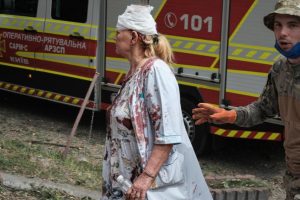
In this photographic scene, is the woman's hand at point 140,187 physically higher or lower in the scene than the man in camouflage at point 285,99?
lower

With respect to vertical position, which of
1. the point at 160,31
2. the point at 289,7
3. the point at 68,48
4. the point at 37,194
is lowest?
the point at 37,194

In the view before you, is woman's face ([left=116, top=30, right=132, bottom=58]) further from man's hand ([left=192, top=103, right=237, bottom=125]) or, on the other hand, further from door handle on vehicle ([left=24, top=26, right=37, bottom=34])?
door handle on vehicle ([left=24, top=26, right=37, bottom=34])

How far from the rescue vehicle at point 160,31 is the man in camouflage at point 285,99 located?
340 centimetres

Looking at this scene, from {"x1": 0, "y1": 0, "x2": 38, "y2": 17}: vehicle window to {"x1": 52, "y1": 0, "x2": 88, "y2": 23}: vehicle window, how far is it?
1.36 ft

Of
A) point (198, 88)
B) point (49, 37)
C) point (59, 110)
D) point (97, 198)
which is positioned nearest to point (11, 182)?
point (97, 198)

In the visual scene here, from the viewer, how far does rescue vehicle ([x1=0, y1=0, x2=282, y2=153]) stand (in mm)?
6352

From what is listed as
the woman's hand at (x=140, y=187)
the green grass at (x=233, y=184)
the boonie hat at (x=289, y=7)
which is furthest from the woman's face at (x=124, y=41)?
the green grass at (x=233, y=184)

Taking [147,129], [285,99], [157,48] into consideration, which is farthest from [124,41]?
[285,99]

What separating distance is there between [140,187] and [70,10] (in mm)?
5722

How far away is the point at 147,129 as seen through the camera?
8.70 ft

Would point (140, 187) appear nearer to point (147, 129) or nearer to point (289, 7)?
point (147, 129)

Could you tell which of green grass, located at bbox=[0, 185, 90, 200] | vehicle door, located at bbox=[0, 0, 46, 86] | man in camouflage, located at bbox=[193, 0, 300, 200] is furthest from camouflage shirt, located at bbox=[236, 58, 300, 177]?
vehicle door, located at bbox=[0, 0, 46, 86]

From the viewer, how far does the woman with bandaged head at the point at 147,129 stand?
2.62 metres

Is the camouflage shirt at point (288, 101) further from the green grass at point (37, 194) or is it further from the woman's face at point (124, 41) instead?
the green grass at point (37, 194)
